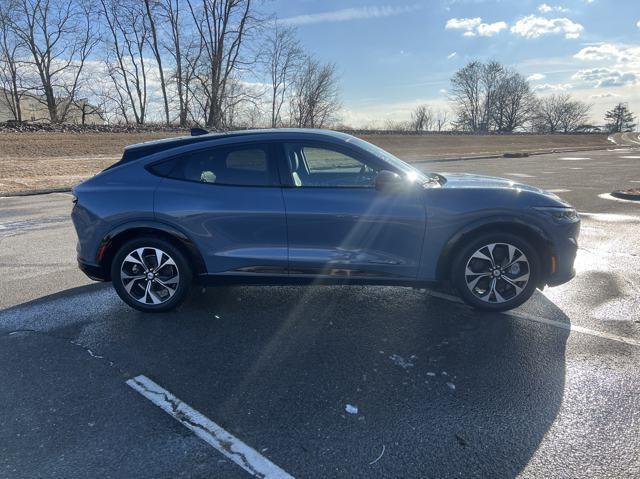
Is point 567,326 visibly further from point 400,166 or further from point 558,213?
point 400,166

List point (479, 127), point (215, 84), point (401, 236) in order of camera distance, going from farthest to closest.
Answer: point (479, 127) < point (215, 84) < point (401, 236)

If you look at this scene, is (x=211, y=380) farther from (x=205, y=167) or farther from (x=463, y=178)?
(x=463, y=178)

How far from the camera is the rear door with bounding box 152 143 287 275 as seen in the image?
394 centimetres

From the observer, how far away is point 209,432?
2.54 meters

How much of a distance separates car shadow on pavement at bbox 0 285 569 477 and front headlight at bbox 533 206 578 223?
915 mm

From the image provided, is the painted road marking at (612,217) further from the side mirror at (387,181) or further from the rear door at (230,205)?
the rear door at (230,205)

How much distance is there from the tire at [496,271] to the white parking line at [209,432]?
2.38m

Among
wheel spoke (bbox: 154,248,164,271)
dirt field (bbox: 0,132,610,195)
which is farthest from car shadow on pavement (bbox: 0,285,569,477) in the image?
dirt field (bbox: 0,132,610,195)

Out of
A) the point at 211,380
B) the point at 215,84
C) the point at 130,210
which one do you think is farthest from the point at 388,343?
the point at 215,84

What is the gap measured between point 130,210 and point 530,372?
3544 mm

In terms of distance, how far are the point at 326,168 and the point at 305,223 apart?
0.61m

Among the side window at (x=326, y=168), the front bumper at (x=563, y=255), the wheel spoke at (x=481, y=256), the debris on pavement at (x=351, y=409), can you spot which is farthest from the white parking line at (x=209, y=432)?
the front bumper at (x=563, y=255)

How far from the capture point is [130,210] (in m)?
4.00

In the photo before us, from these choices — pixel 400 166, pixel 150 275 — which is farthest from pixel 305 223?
pixel 150 275
